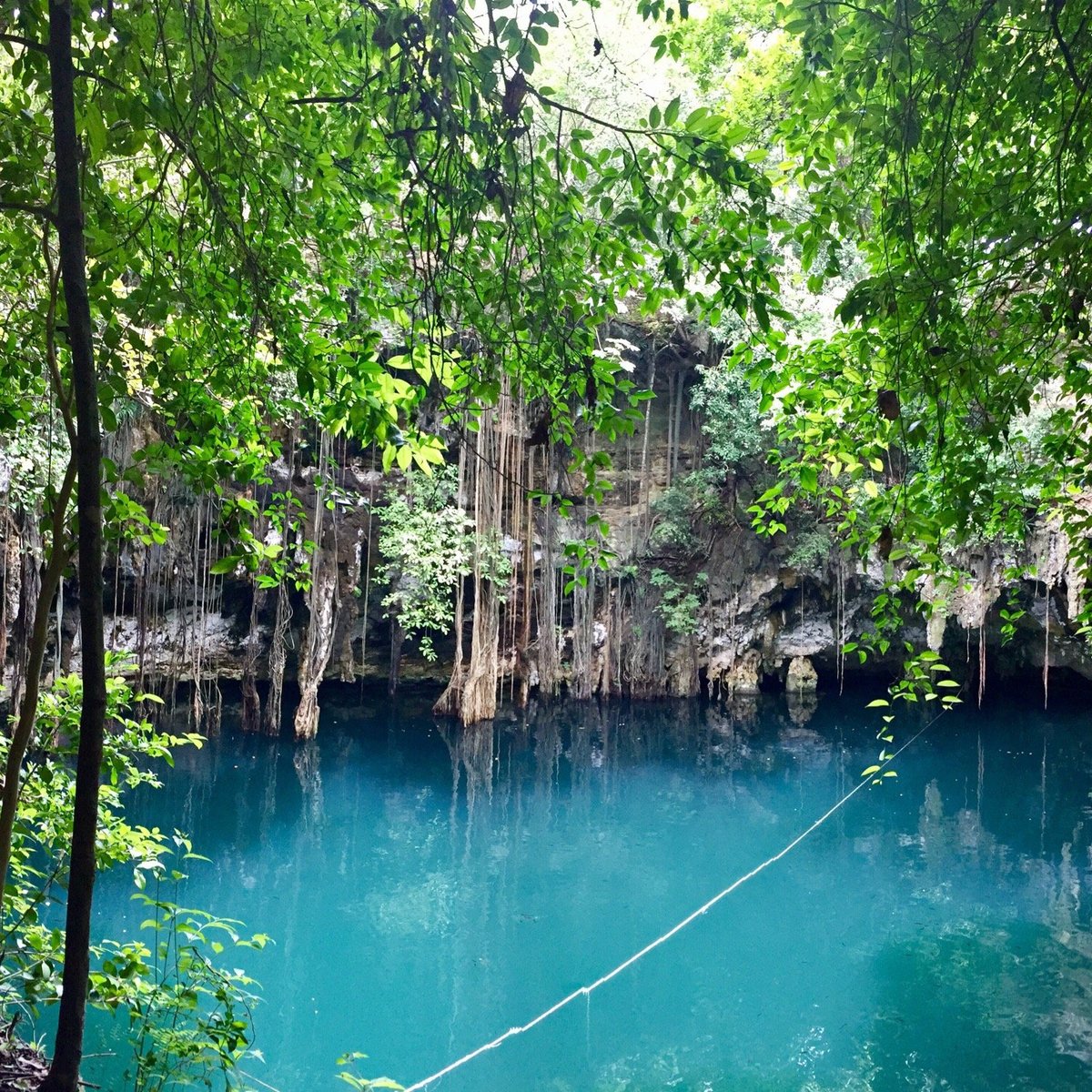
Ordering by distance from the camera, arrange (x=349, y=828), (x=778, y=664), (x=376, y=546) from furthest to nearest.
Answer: (x=778, y=664) < (x=376, y=546) < (x=349, y=828)

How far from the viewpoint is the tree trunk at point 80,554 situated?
2.61 ft

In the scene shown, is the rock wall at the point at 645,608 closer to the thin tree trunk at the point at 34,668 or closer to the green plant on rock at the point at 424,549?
the green plant on rock at the point at 424,549

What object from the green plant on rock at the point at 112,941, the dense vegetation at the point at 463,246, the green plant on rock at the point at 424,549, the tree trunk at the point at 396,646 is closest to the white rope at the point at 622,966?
the dense vegetation at the point at 463,246

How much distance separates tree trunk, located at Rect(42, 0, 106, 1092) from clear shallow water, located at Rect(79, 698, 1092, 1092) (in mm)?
2894

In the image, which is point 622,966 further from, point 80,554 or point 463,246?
point 80,554

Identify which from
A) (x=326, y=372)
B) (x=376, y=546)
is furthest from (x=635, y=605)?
(x=326, y=372)

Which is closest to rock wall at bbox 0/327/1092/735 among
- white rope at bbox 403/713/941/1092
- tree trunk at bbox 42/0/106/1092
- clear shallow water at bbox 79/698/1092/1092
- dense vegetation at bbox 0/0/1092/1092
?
clear shallow water at bbox 79/698/1092/1092

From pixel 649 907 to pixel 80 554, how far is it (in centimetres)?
471

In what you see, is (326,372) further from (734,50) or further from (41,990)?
(734,50)

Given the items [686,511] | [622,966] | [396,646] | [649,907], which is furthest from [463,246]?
[686,511]

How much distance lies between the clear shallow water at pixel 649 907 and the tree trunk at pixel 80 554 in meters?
2.89

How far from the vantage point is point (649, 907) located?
4.92 meters

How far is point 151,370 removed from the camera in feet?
4.33

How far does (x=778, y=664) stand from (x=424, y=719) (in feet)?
15.6
